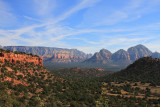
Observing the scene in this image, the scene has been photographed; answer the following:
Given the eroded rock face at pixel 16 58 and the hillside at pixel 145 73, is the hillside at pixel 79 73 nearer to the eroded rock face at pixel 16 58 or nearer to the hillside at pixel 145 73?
the hillside at pixel 145 73

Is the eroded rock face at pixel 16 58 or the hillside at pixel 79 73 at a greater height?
the eroded rock face at pixel 16 58

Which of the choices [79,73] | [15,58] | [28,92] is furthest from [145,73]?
[79,73]

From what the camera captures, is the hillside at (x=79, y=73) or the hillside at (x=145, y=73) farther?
the hillside at (x=79, y=73)

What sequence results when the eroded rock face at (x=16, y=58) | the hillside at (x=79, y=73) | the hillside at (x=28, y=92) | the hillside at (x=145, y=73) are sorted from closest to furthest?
the hillside at (x=28, y=92)
the eroded rock face at (x=16, y=58)
the hillside at (x=145, y=73)
the hillside at (x=79, y=73)

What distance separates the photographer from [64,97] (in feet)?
80.4

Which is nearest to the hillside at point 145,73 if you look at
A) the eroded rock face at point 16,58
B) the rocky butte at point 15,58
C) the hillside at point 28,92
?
the hillside at point 28,92

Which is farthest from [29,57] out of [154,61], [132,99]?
[154,61]

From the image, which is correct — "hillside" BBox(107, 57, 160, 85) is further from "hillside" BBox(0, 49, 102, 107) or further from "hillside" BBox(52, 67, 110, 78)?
"hillside" BBox(52, 67, 110, 78)

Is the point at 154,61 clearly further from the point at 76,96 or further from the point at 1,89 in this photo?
the point at 1,89

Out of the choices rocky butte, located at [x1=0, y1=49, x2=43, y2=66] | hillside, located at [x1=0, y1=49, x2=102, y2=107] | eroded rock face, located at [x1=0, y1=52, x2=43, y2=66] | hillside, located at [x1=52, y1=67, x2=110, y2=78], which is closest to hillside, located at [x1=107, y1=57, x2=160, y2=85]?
hillside, located at [x1=0, y1=49, x2=102, y2=107]

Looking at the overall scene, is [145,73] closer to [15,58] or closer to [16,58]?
[16,58]

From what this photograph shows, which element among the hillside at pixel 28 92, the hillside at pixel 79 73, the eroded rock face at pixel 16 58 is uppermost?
the eroded rock face at pixel 16 58

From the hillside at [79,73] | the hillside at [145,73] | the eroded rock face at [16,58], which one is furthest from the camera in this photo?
the hillside at [79,73]

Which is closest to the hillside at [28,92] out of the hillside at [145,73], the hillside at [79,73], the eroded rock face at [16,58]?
the eroded rock face at [16,58]
